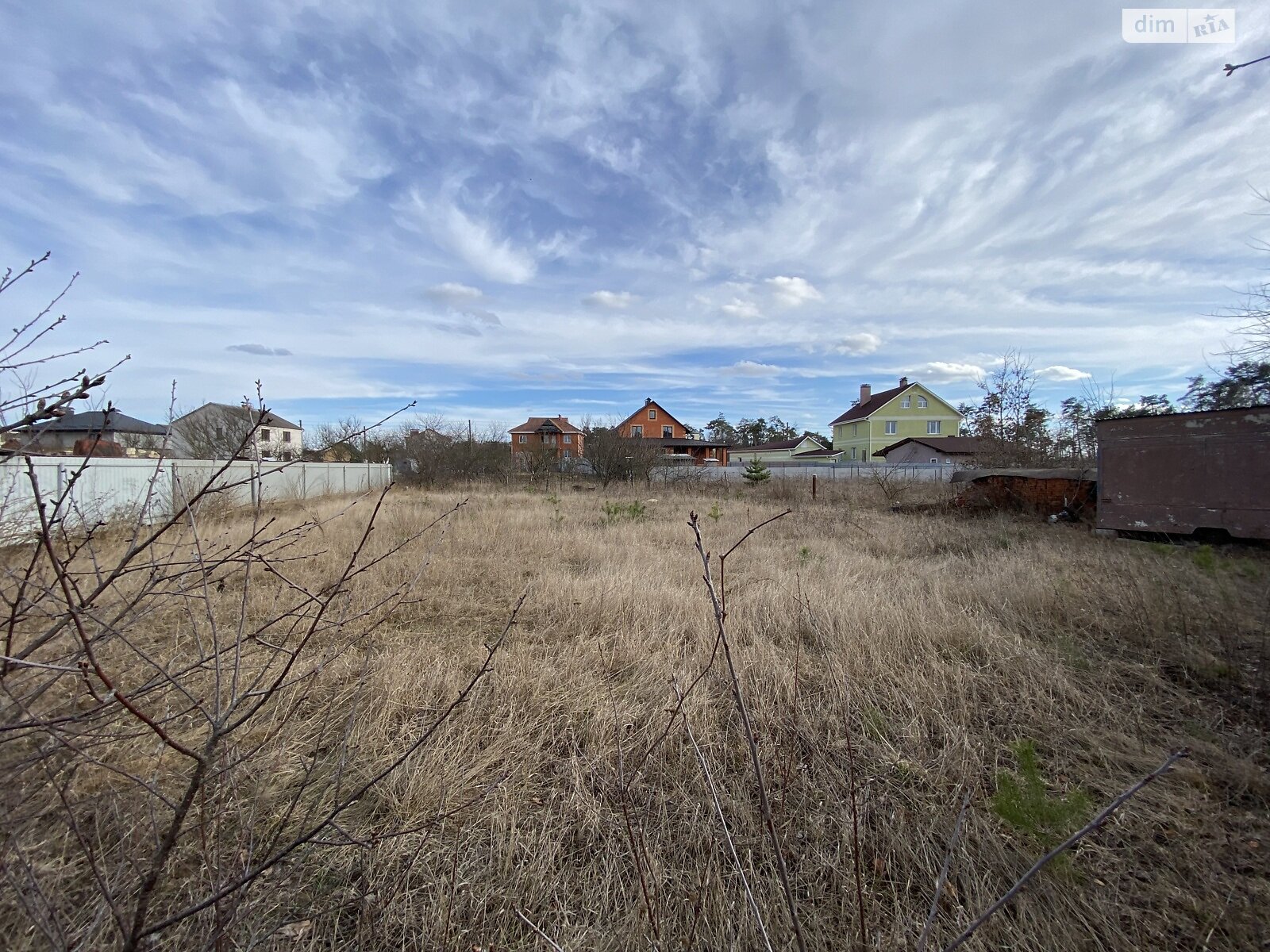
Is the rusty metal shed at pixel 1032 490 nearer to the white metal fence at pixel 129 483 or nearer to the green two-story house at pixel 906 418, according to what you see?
the white metal fence at pixel 129 483

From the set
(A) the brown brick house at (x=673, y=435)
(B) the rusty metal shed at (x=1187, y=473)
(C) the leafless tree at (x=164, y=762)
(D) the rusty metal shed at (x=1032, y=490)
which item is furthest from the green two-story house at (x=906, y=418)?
(C) the leafless tree at (x=164, y=762)

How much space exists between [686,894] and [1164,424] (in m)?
8.96

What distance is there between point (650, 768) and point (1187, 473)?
28.0 feet

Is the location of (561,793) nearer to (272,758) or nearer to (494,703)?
(494,703)

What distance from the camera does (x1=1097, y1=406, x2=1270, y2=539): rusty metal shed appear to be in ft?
20.7

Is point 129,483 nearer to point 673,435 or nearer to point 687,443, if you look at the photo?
point 687,443

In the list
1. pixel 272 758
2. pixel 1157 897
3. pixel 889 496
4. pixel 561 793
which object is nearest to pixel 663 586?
pixel 561 793

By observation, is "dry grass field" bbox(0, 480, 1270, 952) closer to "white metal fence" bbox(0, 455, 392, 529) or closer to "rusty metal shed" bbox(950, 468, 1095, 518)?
"white metal fence" bbox(0, 455, 392, 529)

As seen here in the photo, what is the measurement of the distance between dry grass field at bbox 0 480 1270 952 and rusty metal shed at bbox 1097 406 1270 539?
242cm

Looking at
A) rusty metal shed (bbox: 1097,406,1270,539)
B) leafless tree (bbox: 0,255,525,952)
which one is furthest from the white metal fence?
rusty metal shed (bbox: 1097,406,1270,539)

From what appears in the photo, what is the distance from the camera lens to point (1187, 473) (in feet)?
22.7

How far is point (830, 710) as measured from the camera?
9.86 feet

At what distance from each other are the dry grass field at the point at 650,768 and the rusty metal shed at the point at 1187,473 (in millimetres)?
2417

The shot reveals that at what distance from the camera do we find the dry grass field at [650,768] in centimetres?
165
